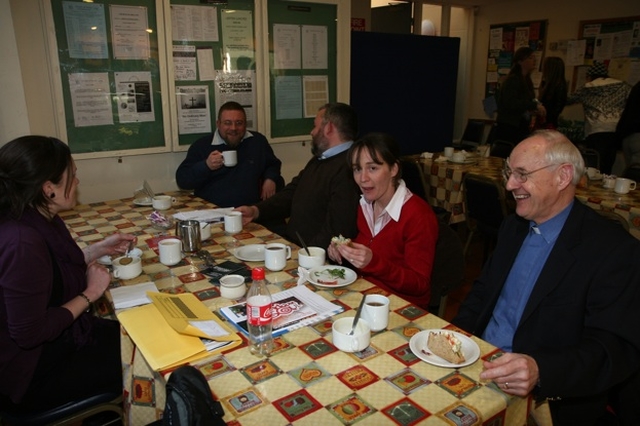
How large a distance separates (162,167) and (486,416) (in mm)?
3004

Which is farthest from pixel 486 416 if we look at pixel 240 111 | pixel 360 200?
A: pixel 240 111

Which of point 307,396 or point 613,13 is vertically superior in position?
point 613,13

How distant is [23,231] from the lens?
1392 millimetres

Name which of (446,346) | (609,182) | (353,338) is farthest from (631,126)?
(353,338)

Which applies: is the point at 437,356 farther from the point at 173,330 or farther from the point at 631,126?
the point at 631,126

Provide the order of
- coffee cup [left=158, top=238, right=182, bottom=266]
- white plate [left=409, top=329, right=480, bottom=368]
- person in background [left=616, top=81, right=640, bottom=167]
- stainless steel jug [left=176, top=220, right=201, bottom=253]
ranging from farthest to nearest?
person in background [left=616, top=81, right=640, bottom=167] < stainless steel jug [left=176, top=220, right=201, bottom=253] < coffee cup [left=158, top=238, right=182, bottom=266] < white plate [left=409, top=329, right=480, bottom=368]

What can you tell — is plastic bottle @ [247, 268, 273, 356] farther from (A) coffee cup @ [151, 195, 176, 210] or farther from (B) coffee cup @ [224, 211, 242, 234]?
(A) coffee cup @ [151, 195, 176, 210]

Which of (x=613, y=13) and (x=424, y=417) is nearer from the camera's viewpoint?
(x=424, y=417)

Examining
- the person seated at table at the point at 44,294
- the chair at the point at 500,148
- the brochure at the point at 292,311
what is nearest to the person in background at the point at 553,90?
the chair at the point at 500,148

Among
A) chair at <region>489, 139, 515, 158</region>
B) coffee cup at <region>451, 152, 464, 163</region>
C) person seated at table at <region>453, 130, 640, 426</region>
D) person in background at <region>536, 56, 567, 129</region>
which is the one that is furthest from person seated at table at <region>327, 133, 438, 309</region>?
person in background at <region>536, 56, 567, 129</region>

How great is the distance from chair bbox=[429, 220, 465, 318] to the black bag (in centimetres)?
124

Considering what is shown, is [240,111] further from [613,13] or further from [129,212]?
[613,13]

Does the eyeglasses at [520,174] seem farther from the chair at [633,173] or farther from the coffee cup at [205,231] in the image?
the chair at [633,173]

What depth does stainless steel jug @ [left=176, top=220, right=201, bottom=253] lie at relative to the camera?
6.67 ft
